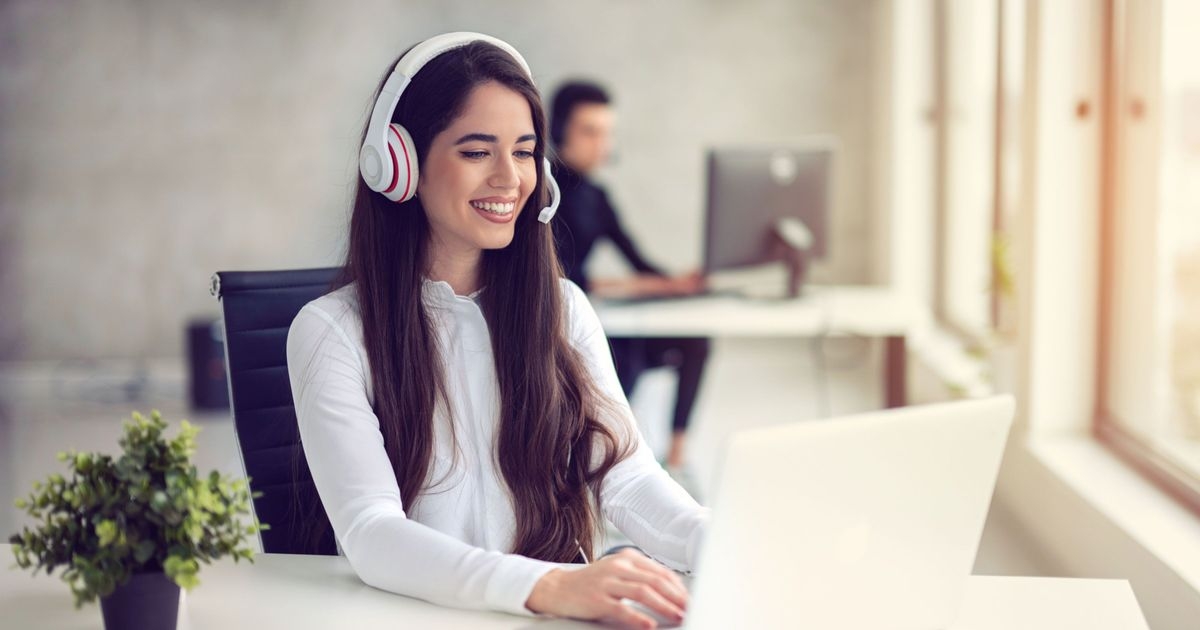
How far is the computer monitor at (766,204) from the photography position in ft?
12.3

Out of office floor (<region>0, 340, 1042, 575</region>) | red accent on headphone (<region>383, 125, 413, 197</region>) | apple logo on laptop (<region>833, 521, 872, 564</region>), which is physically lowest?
office floor (<region>0, 340, 1042, 575</region>)

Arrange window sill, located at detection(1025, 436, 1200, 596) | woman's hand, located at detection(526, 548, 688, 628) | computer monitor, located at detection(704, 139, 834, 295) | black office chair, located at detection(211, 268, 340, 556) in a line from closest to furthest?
woman's hand, located at detection(526, 548, 688, 628), black office chair, located at detection(211, 268, 340, 556), window sill, located at detection(1025, 436, 1200, 596), computer monitor, located at detection(704, 139, 834, 295)

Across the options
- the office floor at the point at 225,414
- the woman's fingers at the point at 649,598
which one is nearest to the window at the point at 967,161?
the office floor at the point at 225,414

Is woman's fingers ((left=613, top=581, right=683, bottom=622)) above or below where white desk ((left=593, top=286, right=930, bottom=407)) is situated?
above

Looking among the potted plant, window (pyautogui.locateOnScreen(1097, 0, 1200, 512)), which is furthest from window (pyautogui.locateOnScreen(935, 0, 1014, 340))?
the potted plant

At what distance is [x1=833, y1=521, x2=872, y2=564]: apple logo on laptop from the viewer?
1.01 m

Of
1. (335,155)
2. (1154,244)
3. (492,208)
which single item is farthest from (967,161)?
(492,208)

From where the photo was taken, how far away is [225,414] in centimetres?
576

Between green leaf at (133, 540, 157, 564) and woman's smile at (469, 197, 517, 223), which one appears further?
woman's smile at (469, 197, 517, 223)

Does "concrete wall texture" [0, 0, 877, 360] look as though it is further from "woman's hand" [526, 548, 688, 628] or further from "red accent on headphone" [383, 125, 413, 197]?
"woman's hand" [526, 548, 688, 628]

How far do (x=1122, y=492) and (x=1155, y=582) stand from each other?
0.49m

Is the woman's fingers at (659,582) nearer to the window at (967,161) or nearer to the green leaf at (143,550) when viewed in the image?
the green leaf at (143,550)

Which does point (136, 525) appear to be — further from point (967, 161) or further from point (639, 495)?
point (967, 161)

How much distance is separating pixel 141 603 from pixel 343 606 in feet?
0.70
